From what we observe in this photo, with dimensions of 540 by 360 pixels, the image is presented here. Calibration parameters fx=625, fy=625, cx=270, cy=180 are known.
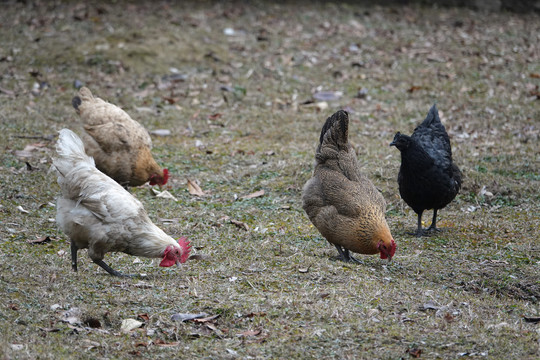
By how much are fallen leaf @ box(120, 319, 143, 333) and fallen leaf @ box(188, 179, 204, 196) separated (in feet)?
11.2

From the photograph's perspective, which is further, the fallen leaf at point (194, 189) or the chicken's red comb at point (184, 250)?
the fallen leaf at point (194, 189)

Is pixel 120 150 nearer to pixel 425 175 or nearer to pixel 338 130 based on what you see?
pixel 338 130

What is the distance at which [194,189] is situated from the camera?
25.3ft

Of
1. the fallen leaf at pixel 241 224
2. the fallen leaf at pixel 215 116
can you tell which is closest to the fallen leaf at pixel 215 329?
the fallen leaf at pixel 241 224

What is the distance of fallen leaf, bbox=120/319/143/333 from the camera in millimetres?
4230

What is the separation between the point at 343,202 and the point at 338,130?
774 mm

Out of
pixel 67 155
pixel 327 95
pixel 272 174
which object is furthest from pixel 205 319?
pixel 327 95

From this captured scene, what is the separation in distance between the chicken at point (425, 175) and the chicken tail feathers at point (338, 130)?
33.2 inches

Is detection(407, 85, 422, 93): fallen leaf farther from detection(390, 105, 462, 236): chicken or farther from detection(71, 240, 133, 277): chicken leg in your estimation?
detection(71, 240, 133, 277): chicken leg

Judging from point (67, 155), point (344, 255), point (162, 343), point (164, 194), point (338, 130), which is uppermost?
point (338, 130)

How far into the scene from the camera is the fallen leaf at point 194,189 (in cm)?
764

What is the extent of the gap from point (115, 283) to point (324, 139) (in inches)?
95.0

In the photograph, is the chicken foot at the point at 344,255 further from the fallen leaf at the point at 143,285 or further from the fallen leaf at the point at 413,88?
the fallen leaf at the point at 413,88

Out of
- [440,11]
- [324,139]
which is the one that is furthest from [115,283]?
[440,11]
